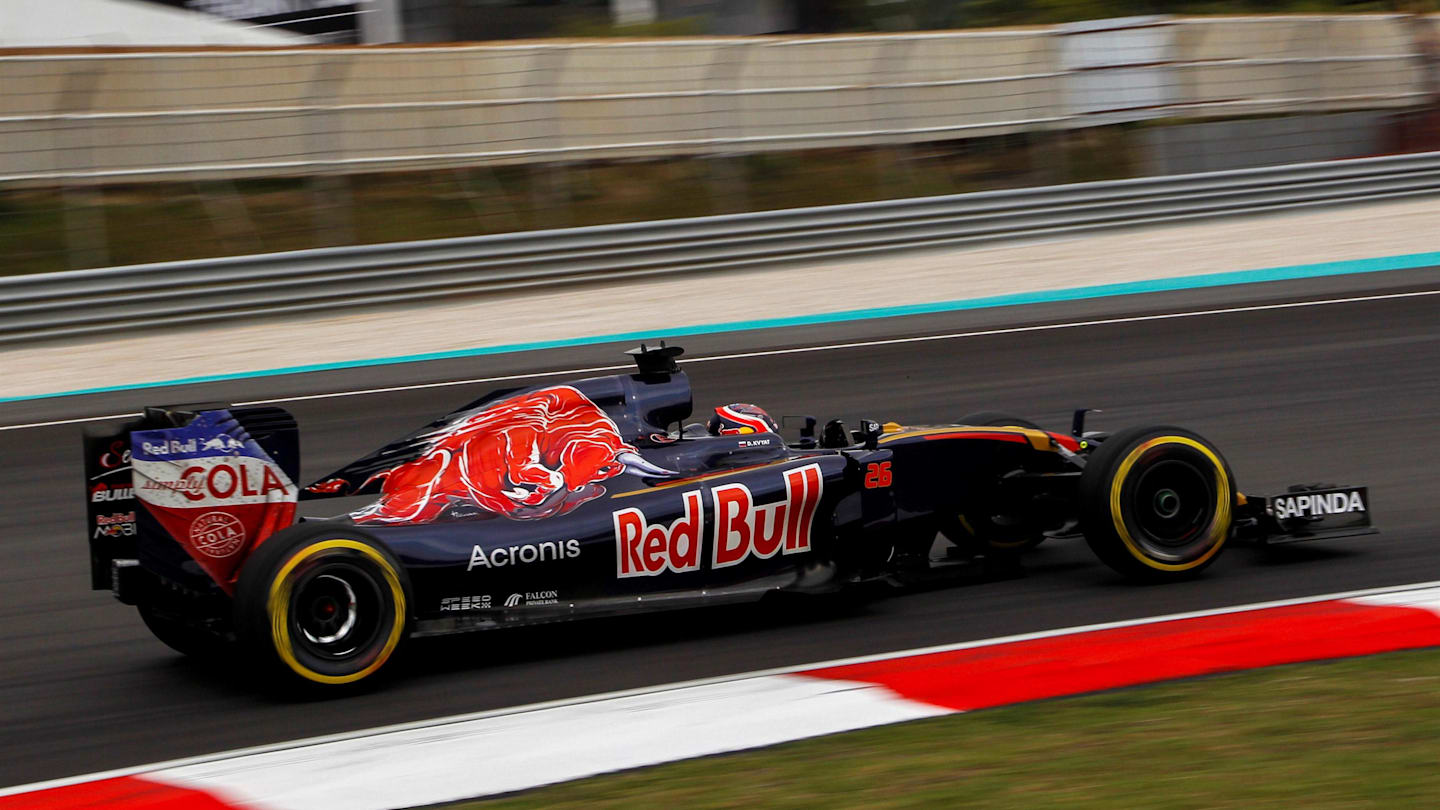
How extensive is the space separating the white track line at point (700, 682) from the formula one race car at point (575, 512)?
35 cm

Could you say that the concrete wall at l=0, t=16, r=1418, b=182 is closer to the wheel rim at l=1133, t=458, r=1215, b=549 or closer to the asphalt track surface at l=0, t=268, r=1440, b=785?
the asphalt track surface at l=0, t=268, r=1440, b=785

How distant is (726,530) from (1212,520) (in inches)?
77.4

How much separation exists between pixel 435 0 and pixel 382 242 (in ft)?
21.0

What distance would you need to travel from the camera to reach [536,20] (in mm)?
21359

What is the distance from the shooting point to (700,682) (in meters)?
5.15

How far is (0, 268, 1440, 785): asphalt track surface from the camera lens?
17.4 feet

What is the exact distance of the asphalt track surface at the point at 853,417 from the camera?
208 inches

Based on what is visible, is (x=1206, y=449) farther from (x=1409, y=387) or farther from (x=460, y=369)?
(x=460, y=369)

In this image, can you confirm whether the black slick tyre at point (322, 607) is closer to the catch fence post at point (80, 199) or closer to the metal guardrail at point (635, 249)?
the metal guardrail at point (635, 249)

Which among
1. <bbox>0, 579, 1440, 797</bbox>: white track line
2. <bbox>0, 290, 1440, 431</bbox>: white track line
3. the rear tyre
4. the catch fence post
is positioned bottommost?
<bbox>0, 579, 1440, 797</bbox>: white track line

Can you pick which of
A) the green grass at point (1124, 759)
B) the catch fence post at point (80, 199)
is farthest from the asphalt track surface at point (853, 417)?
the catch fence post at point (80, 199)

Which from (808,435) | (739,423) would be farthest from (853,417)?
(739,423)

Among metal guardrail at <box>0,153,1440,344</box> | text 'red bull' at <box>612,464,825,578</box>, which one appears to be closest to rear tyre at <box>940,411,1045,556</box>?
text 'red bull' at <box>612,464,825,578</box>

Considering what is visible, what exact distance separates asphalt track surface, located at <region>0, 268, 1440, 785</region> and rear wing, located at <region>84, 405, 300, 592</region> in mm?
518
